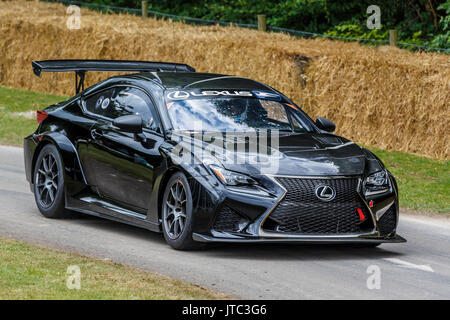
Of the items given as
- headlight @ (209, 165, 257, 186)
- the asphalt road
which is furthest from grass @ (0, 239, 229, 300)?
headlight @ (209, 165, 257, 186)

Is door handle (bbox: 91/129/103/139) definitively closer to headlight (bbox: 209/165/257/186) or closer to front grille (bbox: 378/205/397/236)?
headlight (bbox: 209/165/257/186)

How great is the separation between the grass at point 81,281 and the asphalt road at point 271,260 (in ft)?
1.06

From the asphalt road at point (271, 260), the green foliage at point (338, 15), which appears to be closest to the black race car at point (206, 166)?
the asphalt road at point (271, 260)

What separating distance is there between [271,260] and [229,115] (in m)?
1.72

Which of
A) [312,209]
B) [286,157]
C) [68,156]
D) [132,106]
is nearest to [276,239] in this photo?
[312,209]

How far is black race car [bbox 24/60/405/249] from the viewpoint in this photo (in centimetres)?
866

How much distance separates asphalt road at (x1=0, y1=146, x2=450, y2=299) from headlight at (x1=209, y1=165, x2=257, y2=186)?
2.38ft

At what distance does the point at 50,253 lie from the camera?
8.77 meters

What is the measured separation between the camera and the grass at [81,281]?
7.14 meters

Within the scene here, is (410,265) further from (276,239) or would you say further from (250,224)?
(250,224)

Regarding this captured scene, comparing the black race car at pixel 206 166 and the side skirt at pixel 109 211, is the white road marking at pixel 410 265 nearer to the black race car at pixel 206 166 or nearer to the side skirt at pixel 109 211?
the black race car at pixel 206 166
